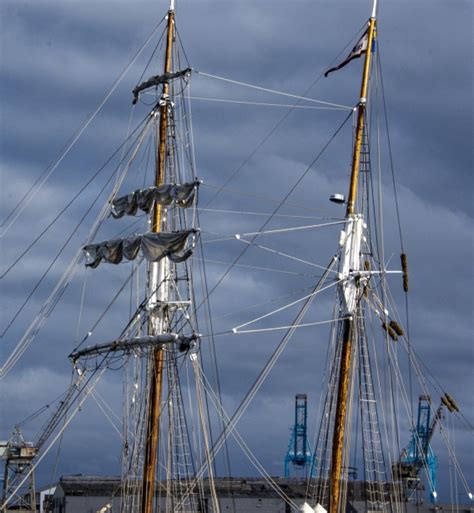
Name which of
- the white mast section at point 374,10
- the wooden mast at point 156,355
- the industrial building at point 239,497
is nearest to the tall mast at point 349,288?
the white mast section at point 374,10

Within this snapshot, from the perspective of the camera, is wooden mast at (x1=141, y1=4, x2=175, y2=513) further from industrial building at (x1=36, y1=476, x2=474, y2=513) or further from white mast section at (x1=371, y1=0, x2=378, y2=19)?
industrial building at (x1=36, y1=476, x2=474, y2=513)

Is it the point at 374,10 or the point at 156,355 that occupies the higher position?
the point at 374,10

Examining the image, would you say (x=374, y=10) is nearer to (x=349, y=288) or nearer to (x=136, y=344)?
(x=349, y=288)

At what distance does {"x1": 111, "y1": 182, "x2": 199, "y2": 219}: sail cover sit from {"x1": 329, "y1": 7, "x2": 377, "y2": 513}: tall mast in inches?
430

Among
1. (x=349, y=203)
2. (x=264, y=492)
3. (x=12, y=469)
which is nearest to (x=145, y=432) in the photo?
(x=349, y=203)

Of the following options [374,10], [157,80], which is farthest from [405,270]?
[157,80]

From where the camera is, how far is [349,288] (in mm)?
74875

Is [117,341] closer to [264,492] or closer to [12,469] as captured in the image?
[12,469]

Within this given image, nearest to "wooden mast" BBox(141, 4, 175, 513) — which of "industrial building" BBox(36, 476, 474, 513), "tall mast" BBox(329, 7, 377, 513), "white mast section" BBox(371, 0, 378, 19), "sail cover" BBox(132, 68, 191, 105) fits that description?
"sail cover" BBox(132, 68, 191, 105)

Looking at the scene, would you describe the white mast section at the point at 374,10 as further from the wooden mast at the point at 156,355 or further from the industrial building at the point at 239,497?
the industrial building at the point at 239,497

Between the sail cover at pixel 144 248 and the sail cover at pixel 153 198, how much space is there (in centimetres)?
218

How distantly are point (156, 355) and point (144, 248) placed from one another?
5.81m

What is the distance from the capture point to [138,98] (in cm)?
8881

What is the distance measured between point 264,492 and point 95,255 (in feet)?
224
